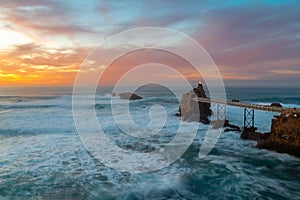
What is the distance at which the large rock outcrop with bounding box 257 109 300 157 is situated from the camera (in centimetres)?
1948

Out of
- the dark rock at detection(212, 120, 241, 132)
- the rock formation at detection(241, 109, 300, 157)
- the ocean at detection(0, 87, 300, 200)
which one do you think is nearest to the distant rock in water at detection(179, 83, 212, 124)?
the dark rock at detection(212, 120, 241, 132)

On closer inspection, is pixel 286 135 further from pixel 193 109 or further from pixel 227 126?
pixel 193 109

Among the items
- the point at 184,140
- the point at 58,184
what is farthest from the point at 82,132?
the point at 58,184

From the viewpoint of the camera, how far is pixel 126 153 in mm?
20125

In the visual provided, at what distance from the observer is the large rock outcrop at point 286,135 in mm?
19484

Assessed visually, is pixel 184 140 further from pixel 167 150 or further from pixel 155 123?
pixel 155 123

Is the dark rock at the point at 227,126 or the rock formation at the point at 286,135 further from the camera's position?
the dark rock at the point at 227,126

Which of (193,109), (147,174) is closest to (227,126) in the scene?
(193,109)

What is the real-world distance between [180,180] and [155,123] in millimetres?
20200

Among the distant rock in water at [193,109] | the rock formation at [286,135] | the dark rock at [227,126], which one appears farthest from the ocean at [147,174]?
the distant rock in water at [193,109]

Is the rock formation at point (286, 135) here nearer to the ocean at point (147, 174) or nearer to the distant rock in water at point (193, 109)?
the ocean at point (147, 174)

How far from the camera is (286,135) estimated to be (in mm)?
20234

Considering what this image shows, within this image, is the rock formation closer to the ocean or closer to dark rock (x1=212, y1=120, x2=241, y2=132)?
the ocean

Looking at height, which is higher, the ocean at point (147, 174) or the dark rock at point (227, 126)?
the dark rock at point (227, 126)
